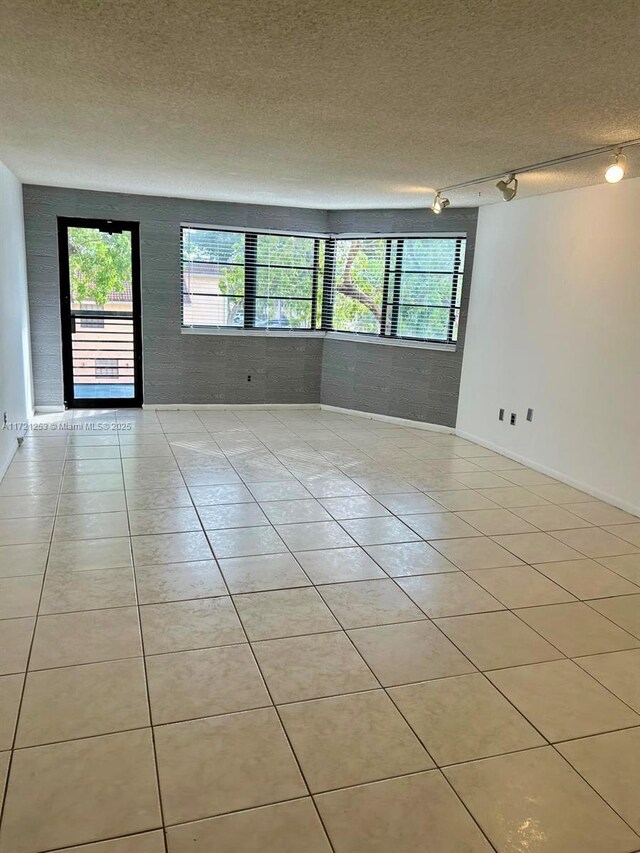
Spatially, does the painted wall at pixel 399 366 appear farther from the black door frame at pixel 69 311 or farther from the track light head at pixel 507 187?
the black door frame at pixel 69 311

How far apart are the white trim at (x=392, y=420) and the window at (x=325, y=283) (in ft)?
2.85

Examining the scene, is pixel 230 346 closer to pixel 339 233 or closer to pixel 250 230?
pixel 250 230

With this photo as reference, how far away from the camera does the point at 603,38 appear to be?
195 cm

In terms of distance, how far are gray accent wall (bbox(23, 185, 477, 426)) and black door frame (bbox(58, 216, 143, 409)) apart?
0.25ft

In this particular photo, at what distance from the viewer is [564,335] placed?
4.70 meters

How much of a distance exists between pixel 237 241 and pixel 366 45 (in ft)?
15.0

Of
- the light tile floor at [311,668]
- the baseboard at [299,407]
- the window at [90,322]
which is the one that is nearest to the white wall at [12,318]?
the window at [90,322]

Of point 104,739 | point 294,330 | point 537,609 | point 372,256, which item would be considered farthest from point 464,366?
point 104,739

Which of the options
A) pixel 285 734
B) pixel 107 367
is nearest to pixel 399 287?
pixel 107 367

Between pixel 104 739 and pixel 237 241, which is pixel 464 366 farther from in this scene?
pixel 104 739

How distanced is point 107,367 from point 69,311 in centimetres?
67

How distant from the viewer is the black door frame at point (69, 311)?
19.9 ft

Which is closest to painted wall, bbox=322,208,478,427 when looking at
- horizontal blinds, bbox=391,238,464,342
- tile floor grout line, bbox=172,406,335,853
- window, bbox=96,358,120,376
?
horizontal blinds, bbox=391,238,464,342

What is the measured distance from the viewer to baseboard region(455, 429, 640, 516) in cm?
415
